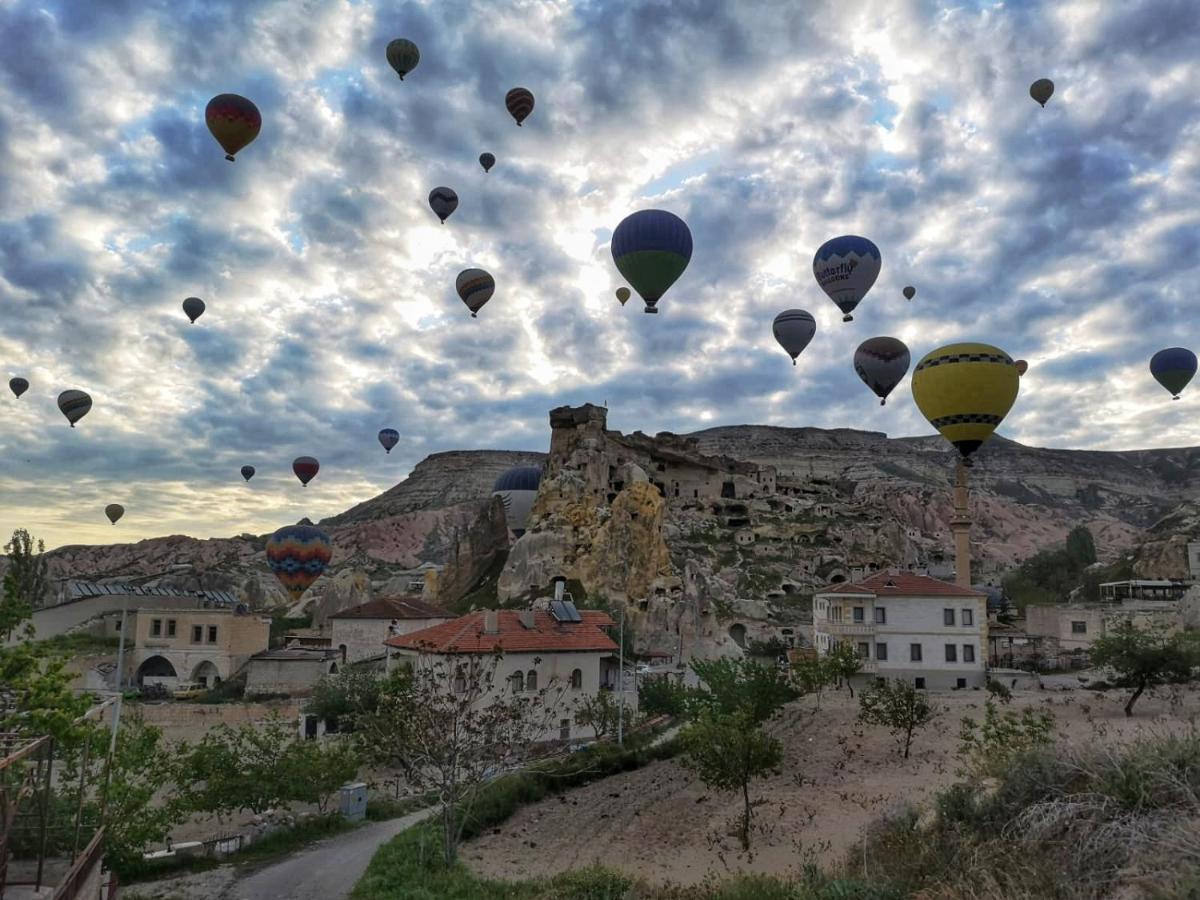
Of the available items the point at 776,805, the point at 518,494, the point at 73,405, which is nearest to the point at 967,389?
the point at 776,805

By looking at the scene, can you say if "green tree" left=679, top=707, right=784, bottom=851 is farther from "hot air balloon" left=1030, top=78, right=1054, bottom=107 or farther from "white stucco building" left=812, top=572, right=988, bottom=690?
"hot air balloon" left=1030, top=78, right=1054, bottom=107

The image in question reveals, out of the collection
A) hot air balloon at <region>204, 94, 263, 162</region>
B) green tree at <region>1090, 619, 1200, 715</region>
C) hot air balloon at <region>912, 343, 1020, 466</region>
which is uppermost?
hot air balloon at <region>204, 94, 263, 162</region>

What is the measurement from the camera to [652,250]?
3759 cm

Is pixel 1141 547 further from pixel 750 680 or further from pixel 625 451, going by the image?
pixel 750 680

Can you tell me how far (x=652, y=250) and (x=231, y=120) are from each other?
66.8ft

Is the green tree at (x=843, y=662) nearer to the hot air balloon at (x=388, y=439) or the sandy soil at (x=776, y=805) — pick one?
the sandy soil at (x=776, y=805)

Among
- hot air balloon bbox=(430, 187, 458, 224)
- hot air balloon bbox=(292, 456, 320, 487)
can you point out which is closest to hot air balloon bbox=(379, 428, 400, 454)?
hot air balloon bbox=(292, 456, 320, 487)

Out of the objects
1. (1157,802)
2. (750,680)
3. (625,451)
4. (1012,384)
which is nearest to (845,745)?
(750,680)

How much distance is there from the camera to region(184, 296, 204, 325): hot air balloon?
52.5m

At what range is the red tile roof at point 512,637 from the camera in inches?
1385

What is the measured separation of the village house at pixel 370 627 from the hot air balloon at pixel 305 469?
29162mm

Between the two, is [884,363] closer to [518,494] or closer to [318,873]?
[318,873]

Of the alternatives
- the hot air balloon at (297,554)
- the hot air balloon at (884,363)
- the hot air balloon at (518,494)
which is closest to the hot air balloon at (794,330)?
the hot air balloon at (884,363)

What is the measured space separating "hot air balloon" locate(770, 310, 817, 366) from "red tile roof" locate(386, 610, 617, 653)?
69.4 feet
